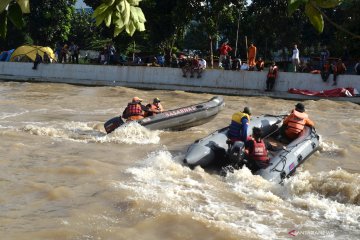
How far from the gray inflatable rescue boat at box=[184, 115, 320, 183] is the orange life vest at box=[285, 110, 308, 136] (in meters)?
0.14

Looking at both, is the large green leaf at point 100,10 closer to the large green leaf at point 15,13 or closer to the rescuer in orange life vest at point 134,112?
the large green leaf at point 15,13

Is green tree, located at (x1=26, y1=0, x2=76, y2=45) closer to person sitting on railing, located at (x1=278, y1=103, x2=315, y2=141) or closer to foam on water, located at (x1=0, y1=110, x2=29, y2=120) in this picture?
foam on water, located at (x1=0, y1=110, x2=29, y2=120)

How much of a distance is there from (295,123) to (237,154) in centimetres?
265

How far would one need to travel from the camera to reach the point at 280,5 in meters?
28.8

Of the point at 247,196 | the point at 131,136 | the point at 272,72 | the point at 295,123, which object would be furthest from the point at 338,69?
the point at 247,196

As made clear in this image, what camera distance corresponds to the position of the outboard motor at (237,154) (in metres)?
9.71

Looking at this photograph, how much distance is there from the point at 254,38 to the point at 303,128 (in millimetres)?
23169

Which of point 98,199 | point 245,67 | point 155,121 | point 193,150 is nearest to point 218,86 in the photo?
point 245,67

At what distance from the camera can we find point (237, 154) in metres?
9.70

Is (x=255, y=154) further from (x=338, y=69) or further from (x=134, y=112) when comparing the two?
(x=338, y=69)

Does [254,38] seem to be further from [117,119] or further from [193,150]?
[193,150]

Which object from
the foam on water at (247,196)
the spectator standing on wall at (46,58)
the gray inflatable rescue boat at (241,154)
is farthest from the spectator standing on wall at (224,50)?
the foam on water at (247,196)

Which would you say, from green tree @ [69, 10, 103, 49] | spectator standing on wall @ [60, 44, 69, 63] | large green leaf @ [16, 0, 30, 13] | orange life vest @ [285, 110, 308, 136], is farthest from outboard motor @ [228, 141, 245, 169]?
green tree @ [69, 10, 103, 49]

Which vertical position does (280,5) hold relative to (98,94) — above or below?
above
